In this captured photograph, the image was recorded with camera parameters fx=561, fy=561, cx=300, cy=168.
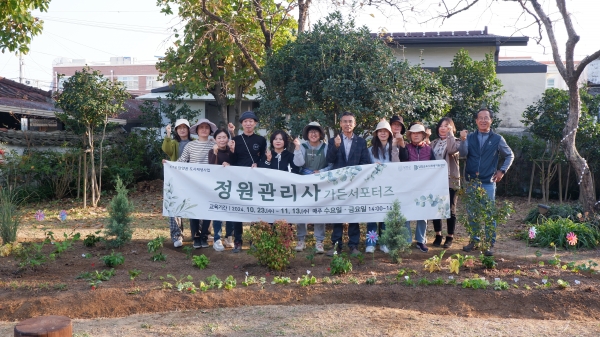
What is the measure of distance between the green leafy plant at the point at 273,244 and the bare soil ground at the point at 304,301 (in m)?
0.14

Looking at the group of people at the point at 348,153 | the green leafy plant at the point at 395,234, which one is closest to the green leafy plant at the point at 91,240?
the group of people at the point at 348,153

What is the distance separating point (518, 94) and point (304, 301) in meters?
14.3

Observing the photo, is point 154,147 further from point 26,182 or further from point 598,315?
point 598,315

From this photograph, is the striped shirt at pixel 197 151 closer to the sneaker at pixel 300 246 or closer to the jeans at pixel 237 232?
the jeans at pixel 237 232

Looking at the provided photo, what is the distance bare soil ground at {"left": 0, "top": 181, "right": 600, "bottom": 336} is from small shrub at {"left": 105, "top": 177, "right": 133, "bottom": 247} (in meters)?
0.35

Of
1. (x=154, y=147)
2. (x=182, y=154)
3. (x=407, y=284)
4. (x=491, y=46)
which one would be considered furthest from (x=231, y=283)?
(x=491, y=46)

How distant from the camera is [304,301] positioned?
5.63 m

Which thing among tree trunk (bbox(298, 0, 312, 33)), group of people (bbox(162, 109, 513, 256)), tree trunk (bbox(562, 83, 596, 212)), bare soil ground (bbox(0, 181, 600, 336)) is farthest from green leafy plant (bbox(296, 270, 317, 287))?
tree trunk (bbox(298, 0, 312, 33))

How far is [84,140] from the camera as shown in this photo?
497 inches

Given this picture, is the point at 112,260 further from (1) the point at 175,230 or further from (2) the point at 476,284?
(2) the point at 476,284

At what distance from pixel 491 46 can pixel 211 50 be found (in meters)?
9.15

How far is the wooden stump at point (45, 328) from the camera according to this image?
11.4ft

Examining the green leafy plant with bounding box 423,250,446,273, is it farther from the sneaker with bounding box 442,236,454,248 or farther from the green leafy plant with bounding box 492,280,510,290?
the sneaker with bounding box 442,236,454,248

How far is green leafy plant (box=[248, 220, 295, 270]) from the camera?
6.41 m
